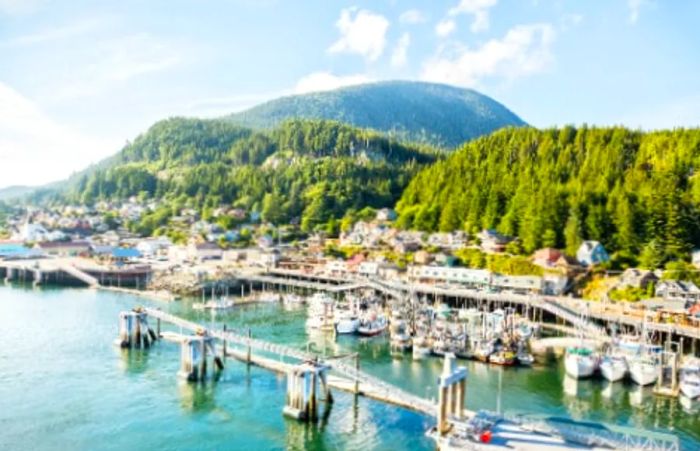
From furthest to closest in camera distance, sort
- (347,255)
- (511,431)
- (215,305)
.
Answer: (347,255) < (215,305) < (511,431)

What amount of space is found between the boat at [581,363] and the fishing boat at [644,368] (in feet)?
5.78

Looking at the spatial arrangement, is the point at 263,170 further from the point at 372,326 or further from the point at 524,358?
the point at 524,358

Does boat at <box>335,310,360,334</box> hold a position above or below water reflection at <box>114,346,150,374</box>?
above

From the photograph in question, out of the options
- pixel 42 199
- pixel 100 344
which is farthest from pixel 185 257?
pixel 42 199

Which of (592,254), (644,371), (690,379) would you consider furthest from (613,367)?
(592,254)

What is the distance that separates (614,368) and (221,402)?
19.2 meters

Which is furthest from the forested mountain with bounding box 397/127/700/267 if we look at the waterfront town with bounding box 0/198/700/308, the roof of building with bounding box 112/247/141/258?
the roof of building with bounding box 112/247/141/258

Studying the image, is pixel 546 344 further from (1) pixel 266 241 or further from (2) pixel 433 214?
(1) pixel 266 241

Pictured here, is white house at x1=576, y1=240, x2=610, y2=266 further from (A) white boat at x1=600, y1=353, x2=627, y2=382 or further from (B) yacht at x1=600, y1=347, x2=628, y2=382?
(A) white boat at x1=600, y1=353, x2=627, y2=382

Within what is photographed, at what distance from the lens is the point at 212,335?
31266mm

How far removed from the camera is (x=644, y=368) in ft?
98.0

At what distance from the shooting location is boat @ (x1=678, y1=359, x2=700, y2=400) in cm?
2766

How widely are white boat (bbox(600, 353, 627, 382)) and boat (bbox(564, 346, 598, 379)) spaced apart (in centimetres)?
50

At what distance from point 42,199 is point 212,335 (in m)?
134
